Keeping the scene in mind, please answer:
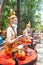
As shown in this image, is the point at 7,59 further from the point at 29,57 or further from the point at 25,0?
the point at 25,0

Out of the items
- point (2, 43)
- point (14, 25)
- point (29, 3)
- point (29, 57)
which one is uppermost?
point (29, 3)

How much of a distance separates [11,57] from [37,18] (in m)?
2.07

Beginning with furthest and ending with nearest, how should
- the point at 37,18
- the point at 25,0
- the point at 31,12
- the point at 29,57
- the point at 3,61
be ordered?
the point at 37,18
the point at 31,12
the point at 25,0
the point at 29,57
the point at 3,61

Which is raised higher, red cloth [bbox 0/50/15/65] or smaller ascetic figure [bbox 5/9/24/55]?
smaller ascetic figure [bbox 5/9/24/55]

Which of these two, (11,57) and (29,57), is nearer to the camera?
(11,57)

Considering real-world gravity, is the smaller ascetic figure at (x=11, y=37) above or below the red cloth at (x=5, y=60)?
above

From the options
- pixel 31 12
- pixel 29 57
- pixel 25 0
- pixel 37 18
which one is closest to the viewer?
pixel 29 57

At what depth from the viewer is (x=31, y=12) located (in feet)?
9.77

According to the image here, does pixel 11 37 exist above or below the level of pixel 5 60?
above

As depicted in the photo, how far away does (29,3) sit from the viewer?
2848 millimetres

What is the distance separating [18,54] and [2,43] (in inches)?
6.8

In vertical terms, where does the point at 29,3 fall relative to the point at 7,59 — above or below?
above

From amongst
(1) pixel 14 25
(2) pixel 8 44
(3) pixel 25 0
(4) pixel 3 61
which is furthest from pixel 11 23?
(3) pixel 25 0

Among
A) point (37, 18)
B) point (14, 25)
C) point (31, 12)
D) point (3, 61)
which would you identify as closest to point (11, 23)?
point (14, 25)
